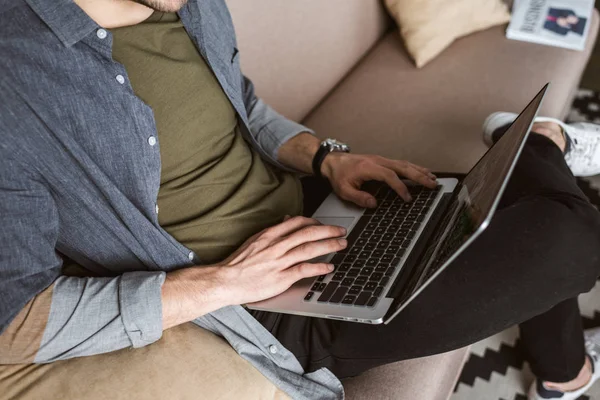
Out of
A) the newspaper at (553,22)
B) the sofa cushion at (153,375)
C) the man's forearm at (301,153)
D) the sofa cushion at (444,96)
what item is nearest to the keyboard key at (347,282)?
the sofa cushion at (153,375)

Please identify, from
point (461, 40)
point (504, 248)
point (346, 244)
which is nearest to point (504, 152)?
point (504, 248)

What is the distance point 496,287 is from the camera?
2.73 feet

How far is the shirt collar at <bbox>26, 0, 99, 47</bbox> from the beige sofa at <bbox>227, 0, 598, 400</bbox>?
56 cm

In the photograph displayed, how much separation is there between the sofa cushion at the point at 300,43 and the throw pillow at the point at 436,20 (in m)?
0.14

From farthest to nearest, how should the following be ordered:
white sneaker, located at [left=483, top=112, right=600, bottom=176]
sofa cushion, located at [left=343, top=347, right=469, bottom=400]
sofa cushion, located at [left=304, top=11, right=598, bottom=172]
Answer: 1. sofa cushion, located at [left=304, top=11, right=598, bottom=172]
2. white sneaker, located at [left=483, top=112, right=600, bottom=176]
3. sofa cushion, located at [left=343, top=347, right=469, bottom=400]

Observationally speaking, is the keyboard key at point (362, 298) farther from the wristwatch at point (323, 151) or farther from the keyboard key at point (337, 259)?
the wristwatch at point (323, 151)

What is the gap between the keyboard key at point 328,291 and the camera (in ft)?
2.95

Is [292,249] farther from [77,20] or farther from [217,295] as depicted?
[77,20]

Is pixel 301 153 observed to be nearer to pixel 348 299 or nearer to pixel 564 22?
pixel 348 299

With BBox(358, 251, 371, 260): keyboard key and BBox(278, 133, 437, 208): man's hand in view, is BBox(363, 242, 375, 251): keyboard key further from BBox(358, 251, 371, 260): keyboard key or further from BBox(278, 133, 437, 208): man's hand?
BBox(278, 133, 437, 208): man's hand

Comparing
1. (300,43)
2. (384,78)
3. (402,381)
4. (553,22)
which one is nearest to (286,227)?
(402,381)

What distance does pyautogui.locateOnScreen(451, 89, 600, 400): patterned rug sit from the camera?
4.43ft

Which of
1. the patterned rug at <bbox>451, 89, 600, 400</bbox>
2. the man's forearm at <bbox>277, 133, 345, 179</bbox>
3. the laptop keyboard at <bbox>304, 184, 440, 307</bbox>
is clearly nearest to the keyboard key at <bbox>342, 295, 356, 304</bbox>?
the laptop keyboard at <bbox>304, 184, 440, 307</bbox>

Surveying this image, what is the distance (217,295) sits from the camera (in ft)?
2.87
